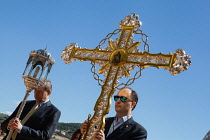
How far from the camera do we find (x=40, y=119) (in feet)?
19.2

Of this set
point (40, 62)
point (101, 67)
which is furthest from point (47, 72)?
point (101, 67)

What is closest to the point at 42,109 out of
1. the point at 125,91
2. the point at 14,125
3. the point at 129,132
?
the point at 14,125

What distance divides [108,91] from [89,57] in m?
1.06

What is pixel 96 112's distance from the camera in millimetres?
5445

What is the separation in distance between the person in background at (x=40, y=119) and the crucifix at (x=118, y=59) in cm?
86

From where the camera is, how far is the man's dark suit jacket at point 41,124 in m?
5.53

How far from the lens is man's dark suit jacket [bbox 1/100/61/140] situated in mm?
5527

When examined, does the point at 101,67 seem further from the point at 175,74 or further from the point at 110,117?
the point at 175,74

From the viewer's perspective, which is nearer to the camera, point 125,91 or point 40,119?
point 125,91

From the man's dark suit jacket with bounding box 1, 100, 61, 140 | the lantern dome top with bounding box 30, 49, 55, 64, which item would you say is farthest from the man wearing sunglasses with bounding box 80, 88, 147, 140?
the lantern dome top with bounding box 30, 49, 55, 64

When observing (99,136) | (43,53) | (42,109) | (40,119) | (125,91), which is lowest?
(99,136)

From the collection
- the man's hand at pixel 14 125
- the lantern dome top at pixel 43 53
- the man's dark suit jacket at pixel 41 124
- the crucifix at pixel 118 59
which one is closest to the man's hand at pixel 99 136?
the crucifix at pixel 118 59

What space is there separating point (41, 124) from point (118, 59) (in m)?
1.98

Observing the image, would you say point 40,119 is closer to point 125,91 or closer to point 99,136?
point 99,136
